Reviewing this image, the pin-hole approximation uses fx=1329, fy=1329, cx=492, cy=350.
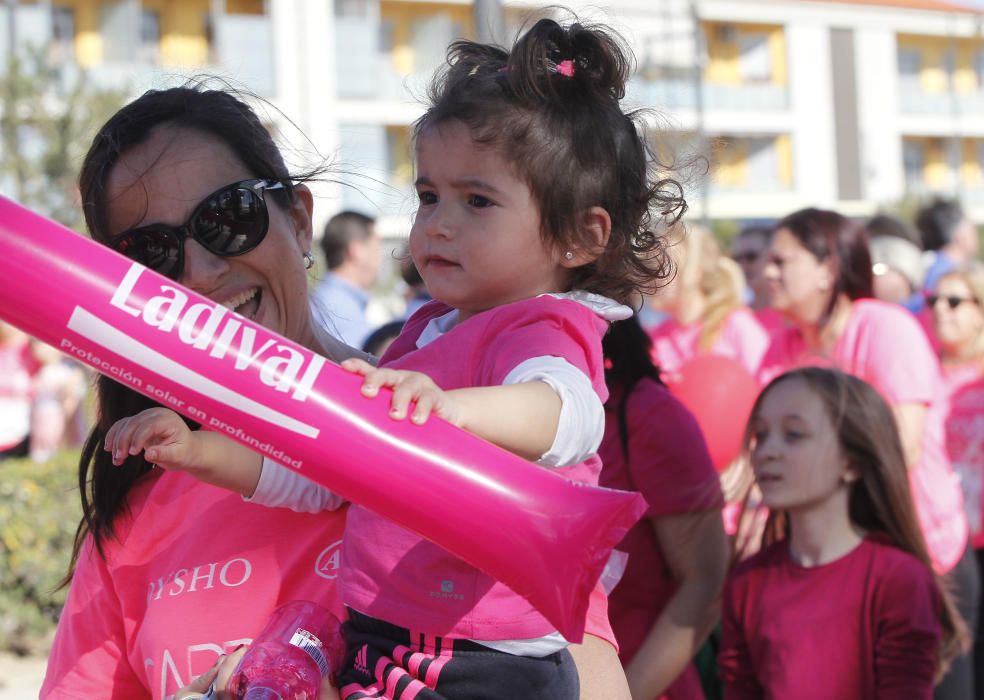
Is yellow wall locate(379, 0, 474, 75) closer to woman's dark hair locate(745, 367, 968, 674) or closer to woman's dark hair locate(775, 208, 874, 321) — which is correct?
woman's dark hair locate(775, 208, 874, 321)

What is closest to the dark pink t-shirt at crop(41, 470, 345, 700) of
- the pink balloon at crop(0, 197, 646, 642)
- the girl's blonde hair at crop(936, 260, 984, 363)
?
the pink balloon at crop(0, 197, 646, 642)

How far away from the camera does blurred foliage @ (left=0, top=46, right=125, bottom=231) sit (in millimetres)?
15727

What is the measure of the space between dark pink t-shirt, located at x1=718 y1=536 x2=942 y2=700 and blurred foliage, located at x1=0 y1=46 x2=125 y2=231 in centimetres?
1319

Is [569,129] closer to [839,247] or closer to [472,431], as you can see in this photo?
[472,431]

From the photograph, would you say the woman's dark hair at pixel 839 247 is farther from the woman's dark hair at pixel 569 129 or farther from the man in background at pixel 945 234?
the man in background at pixel 945 234

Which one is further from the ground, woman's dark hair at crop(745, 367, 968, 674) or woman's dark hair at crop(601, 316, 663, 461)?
woman's dark hair at crop(601, 316, 663, 461)

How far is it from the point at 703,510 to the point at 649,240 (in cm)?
107

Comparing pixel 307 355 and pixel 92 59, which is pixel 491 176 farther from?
A: pixel 92 59

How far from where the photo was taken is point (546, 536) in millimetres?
1581

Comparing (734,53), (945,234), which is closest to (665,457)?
(945,234)

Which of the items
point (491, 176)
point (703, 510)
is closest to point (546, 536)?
point (491, 176)

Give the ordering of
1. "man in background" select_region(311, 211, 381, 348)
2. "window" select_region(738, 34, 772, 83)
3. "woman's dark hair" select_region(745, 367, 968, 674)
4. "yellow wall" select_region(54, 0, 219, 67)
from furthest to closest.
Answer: "window" select_region(738, 34, 772, 83), "yellow wall" select_region(54, 0, 219, 67), "man in background" select_region(311, 211, 381, 348), "woman's dark hair" select_region(745, 367, 968, 674)

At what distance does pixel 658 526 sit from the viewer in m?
3.13

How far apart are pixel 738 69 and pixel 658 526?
132 feet
